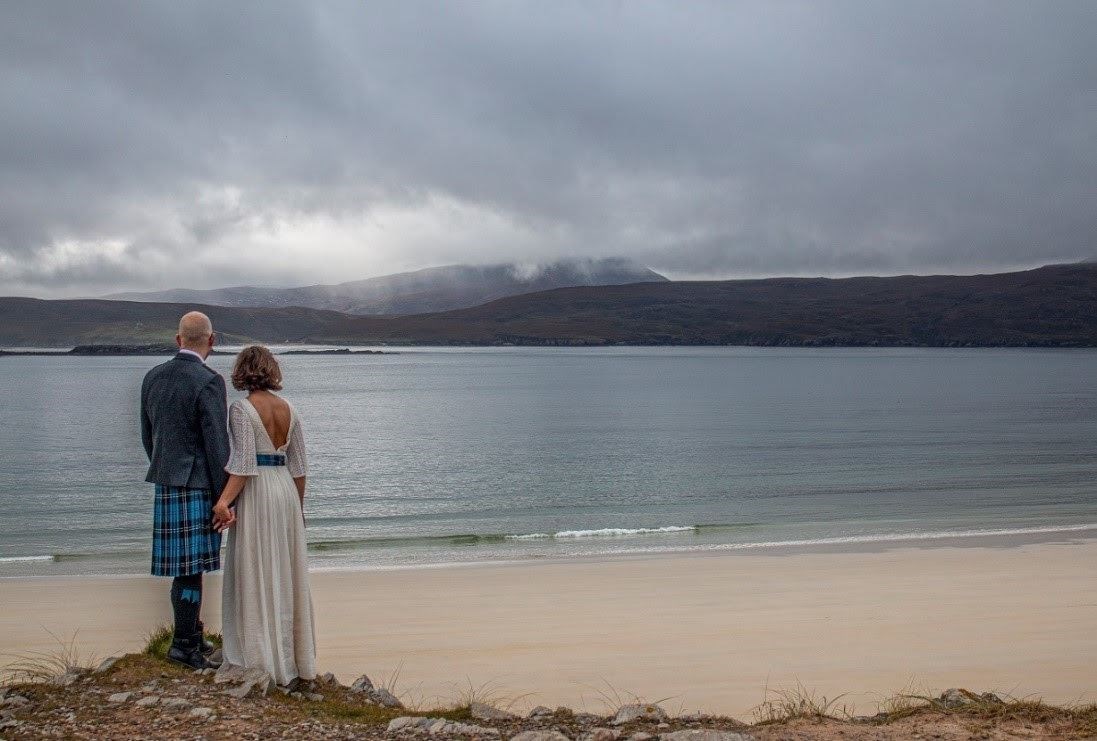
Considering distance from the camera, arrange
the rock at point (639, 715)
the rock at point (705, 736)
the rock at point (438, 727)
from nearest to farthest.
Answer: the rock at point (705, 736) → the rock at point (438, 727) → the rock at point (639, 715)

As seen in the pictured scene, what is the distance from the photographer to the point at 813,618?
10195 millimetres

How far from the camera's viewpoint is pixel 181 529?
6.44m

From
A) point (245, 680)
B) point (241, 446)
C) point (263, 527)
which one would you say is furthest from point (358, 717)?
point (241, 446)

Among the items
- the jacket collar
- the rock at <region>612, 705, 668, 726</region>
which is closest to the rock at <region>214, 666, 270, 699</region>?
the jacket collar

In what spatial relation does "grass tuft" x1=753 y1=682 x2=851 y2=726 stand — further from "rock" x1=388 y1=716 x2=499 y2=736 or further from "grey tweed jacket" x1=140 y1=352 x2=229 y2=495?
"grey tweed jacket" x1=140 y1=352 x2=229 y2=495

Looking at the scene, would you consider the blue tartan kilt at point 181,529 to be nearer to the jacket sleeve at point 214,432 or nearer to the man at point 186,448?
the man at point 186,448

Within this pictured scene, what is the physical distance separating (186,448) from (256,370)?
0.78 metres

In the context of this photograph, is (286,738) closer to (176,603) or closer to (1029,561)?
(176,603)

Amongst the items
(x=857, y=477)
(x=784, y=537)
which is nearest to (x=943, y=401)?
(x=857, y=477)

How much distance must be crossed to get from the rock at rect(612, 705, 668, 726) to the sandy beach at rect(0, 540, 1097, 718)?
1.10 m

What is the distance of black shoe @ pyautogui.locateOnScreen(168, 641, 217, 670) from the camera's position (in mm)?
6703

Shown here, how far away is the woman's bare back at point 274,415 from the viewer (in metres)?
6.36

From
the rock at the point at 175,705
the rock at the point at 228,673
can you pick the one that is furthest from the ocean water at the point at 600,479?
the rock at the point at 175,705

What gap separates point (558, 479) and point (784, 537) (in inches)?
423
